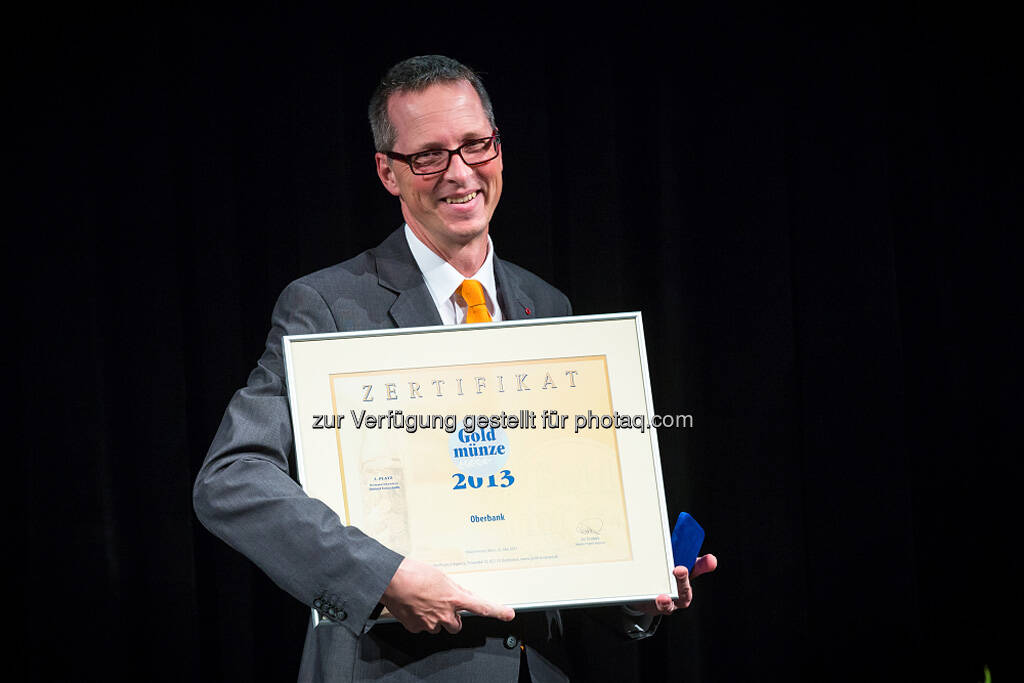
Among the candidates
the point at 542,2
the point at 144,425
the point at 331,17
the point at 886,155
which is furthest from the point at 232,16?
the point at 886,155

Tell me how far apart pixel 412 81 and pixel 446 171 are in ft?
0.54

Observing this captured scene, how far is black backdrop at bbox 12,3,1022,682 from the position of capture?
2332 millimetres

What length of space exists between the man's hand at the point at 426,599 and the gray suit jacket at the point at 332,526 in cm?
2

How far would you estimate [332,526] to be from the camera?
4.12 feet

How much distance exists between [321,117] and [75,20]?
0.67 metres

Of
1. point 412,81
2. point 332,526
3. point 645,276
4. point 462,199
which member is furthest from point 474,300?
point 645,276

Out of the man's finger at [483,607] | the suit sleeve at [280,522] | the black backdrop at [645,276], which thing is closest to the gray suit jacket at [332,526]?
the suit sleeve at [280,522]

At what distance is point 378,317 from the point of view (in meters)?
1.52

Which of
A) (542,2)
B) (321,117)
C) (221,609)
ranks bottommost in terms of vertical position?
(221,609)

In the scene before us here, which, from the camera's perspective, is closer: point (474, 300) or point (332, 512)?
point (332, 512)

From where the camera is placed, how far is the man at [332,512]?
1248mm

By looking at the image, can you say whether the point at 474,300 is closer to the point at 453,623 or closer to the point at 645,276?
the point at 453,623

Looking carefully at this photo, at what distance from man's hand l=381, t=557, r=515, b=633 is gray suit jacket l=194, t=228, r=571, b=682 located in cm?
2

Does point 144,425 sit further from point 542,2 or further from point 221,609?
point 542,2
